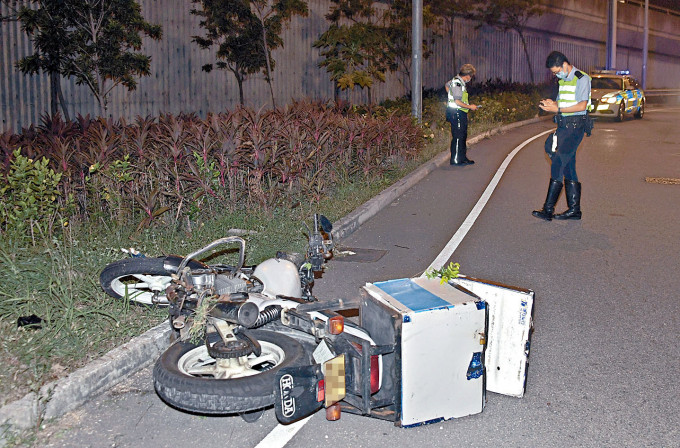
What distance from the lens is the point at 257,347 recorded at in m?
4.58

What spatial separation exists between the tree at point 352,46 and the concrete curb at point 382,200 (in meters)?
4.84

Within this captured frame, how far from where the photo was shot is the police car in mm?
27766

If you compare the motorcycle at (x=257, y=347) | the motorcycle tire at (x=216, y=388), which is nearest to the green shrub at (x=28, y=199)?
the motorcycle at (x=257, y=347)

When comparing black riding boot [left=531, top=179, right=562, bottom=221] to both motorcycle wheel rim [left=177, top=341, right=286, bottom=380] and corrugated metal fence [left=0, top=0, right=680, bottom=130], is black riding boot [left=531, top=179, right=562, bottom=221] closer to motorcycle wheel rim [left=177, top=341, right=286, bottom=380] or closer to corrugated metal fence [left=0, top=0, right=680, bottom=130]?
corrugated metal fence [left=0, top=0, right=680, bottom=130]

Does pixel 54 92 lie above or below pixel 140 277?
above

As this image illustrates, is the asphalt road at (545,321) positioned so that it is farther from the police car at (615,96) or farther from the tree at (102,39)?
the police car at (615,96)

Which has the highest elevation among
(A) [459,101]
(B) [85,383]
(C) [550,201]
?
(A) [459,101]

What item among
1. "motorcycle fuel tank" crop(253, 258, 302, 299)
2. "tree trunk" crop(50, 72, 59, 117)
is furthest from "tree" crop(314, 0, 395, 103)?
"motorcycle fuel tank" crop(253, 258, 302, 299)

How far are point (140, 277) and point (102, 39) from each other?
893 centimetres

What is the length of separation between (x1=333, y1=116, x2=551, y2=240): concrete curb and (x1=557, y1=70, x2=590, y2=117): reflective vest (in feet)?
9.74

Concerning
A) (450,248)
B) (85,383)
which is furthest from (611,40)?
(85,383)

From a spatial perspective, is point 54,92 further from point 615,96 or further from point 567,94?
point 615,96

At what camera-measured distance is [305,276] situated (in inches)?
225

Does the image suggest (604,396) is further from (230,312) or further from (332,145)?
(332,145)
